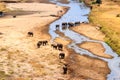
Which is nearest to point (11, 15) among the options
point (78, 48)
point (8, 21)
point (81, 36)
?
point (8, 21)

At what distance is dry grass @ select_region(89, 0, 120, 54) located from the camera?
47.1 meters

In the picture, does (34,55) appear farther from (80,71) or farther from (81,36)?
(81,36)

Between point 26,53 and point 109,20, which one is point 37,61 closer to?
point 26,53

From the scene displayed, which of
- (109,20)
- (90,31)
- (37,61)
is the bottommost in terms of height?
(90,31)

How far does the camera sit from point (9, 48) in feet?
135

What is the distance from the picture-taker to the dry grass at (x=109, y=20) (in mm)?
47125

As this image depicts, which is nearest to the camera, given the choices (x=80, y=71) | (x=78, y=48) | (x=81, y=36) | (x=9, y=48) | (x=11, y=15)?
(x=80, y=71)

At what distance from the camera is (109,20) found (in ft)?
206

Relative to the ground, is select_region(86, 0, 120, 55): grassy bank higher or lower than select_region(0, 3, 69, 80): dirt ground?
lower

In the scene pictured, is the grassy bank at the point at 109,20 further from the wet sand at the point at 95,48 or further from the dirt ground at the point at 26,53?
the dirt ground at the point at 26,53

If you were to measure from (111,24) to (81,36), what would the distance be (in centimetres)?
940

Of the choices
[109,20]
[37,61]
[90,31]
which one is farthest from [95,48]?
[109,20]

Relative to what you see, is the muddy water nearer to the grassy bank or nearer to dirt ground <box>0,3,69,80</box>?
the grassy bank

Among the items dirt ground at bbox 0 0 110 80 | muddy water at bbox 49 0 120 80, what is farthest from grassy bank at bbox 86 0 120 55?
dirt ground at bbox 0 0 110 80
